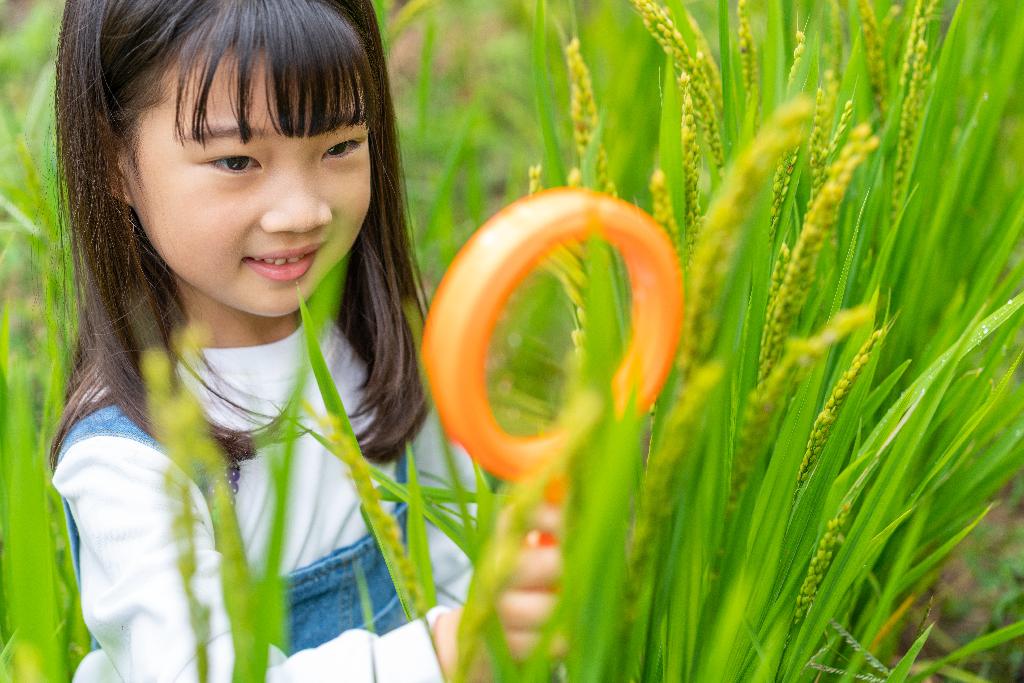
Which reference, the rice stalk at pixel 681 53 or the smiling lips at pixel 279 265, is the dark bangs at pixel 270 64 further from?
the rice stalk at pixel 681 53

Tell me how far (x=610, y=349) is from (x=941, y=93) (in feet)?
2.40

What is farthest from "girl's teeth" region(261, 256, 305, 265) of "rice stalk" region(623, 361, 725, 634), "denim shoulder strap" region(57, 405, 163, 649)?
"rice stalk" region(623, 361, 725, 634)

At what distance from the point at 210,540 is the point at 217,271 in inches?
11.0

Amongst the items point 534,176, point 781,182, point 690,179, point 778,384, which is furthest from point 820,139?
point 778,384

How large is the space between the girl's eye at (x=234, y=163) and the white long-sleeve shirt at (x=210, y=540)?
200 millimetres

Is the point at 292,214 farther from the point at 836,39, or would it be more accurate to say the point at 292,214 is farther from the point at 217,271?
the point at 836,39

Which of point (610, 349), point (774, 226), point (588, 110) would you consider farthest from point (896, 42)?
point (610, 349)

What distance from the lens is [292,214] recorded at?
1.01 meters

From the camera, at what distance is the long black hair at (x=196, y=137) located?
99 cm

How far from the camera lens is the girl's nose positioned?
1.01 m

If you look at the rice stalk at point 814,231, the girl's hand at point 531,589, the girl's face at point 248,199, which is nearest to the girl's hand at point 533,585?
the girl's hand at point 531,589

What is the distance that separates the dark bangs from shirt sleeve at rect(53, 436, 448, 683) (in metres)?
0.36

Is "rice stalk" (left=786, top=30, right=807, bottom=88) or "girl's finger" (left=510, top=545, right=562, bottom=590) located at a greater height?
"rice stalk" (left=786, top=30, right=807, bottom=88)

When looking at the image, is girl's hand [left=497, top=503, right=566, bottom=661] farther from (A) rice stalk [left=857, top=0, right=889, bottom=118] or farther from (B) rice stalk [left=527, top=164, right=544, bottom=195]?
(A) rice stalk [left=857, top=0, right=889, bottom=118]
